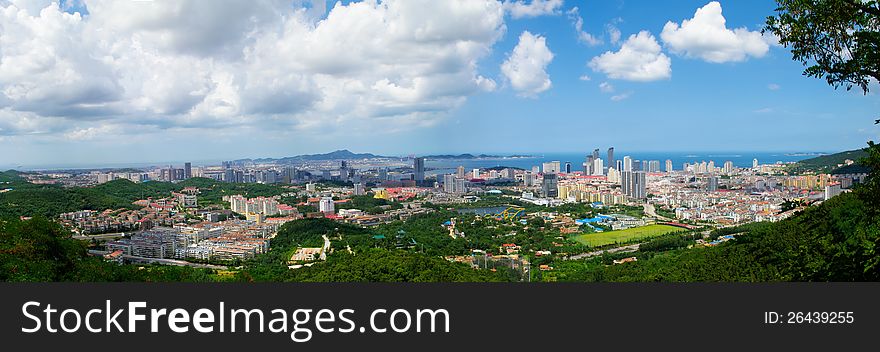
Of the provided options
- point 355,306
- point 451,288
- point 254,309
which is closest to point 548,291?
point 451,288

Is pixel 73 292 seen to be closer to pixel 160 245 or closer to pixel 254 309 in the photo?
pixel 254 309

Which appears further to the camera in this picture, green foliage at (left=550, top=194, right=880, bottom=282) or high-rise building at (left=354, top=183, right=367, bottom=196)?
high-rise building at (left=354, top=183, right=367, bottom=196)

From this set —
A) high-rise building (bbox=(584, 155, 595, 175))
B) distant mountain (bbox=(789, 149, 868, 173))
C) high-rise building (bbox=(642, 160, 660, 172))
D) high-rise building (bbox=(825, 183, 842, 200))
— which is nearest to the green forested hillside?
high-rise building (bbox=(584, 155, 595, 175))

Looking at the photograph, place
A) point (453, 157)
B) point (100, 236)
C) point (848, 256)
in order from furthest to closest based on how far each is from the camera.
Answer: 1. point (453, 157)
2. point (100, 236)
3. point (848, 256)

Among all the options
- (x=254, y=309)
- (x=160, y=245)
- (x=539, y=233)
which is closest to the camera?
(x=254, y=309)

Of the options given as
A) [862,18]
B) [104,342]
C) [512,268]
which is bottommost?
[512,268]

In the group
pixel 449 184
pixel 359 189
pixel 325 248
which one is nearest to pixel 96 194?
pixel 325 248

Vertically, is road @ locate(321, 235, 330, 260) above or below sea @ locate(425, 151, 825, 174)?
below

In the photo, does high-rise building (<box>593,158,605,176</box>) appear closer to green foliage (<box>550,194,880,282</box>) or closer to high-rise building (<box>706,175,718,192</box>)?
high-rise building (<box>706,175,718,192</box>)
